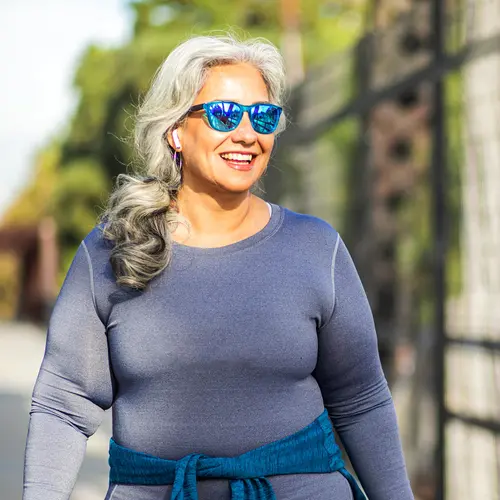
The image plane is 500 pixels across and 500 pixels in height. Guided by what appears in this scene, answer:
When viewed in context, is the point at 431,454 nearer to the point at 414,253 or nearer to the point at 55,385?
the point at 414,253

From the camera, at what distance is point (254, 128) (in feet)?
8.22

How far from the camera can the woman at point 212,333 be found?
2.38 metres

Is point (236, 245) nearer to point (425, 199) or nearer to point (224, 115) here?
point (224, 115)

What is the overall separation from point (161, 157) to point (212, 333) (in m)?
0.46

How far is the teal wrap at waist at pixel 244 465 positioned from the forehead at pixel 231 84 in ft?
2.33

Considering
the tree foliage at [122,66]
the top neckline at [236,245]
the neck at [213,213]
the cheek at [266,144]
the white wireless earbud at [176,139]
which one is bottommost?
the top neckline at [236,245]

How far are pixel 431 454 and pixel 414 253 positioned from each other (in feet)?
Result: 4.39

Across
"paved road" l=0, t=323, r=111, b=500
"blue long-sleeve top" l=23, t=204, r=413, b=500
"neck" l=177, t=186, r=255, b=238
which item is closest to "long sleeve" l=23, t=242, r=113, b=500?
"blue long-sleeve top" l=23, t=204, r=413, b=500

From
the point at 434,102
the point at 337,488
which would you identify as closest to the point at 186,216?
the point at 337,488

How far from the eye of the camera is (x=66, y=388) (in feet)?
8.27

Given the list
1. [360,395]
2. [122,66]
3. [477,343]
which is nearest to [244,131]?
[360,395]

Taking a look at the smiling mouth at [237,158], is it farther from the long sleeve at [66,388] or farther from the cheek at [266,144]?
the long sleeve at [66,388]

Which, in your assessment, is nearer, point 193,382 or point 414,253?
point 193,382

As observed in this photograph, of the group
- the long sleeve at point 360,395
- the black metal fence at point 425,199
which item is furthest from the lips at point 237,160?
the black metal fence at point 425,199
